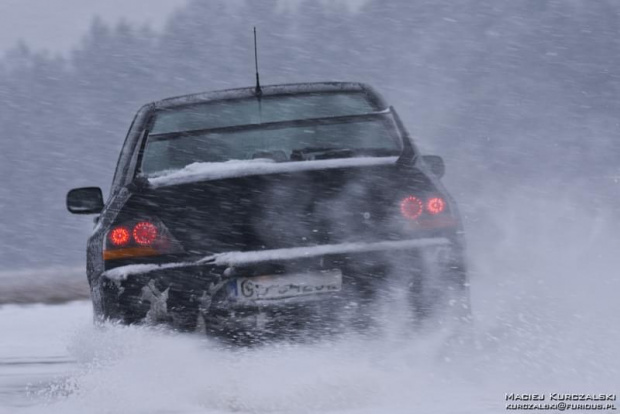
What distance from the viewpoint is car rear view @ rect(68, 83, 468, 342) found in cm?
511

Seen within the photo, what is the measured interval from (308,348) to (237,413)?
14.9 inches

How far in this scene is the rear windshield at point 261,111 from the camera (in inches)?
261

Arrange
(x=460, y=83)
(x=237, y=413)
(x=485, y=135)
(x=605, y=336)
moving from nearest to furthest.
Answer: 1. (x=237, y=413)
2. (x=605, y=336)
3. (x=485, y=135)
4. (x=460, y=83)

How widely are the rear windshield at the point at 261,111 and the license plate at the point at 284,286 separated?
164cm

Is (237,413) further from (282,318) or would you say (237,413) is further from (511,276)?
(511,276)

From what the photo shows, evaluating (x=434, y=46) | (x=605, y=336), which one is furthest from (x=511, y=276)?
(x=434, y=46)

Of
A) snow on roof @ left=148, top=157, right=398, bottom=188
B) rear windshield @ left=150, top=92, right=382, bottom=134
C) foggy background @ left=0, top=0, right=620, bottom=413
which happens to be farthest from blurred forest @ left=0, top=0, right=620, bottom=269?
snow on roof @ left=148, top=157, right=398, bottom=188

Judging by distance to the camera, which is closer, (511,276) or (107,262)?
(107,262)

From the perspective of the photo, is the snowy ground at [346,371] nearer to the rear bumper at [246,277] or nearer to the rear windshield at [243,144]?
the rear bumper at [246,277]

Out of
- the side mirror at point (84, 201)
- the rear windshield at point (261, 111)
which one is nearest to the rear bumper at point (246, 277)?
the side mirror at point (84, 201)

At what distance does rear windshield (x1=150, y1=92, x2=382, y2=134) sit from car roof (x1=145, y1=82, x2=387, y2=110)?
3 cm

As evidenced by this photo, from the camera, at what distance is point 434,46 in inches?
3861

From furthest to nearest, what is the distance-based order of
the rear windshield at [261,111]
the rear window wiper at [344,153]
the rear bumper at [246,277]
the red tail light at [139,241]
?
the rear windshield at [261,111] → the rear window wiper at [344,153] → the red tail light at [139,241] → the rear bumper at [246,277]

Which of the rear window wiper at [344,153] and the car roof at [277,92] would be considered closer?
the rear window wiper at [344,153]
